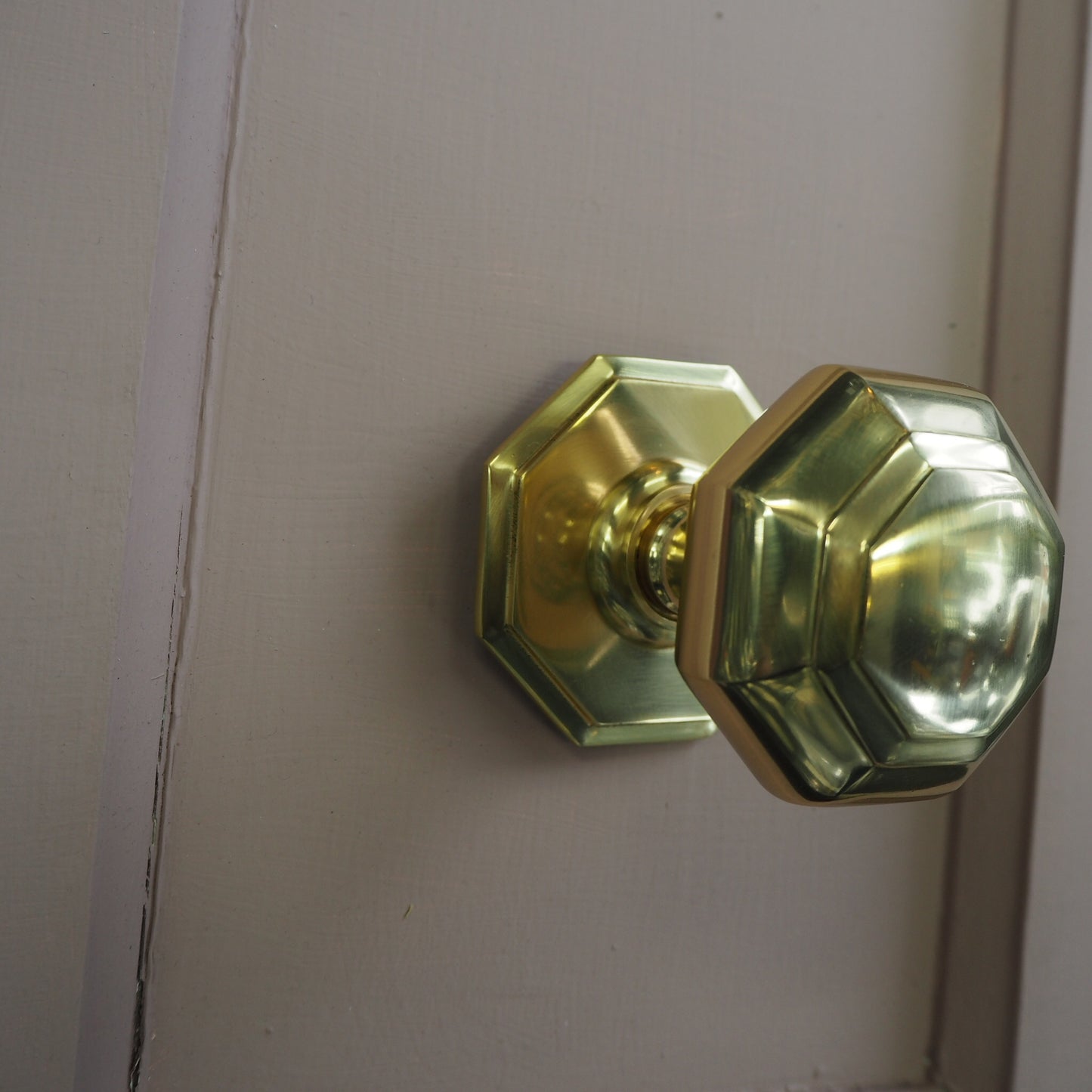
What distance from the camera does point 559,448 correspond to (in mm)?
242

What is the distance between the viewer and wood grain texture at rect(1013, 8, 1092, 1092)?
28 centimetres

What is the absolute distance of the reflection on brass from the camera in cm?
17

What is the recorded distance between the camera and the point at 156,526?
21 centimetres

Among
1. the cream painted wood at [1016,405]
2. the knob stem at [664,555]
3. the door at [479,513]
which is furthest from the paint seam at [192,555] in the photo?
the cream painted wood at [1016,405]

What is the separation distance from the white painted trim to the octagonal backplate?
71mm

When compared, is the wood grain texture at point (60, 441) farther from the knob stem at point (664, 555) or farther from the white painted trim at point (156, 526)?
the knob stem at point (664, 555)

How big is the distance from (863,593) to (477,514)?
4.2 inches

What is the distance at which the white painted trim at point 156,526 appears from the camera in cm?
21

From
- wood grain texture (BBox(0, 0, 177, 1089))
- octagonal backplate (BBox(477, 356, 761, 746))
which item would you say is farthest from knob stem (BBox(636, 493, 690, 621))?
wood grain texture (BBox(0, 0, 177, 1089))

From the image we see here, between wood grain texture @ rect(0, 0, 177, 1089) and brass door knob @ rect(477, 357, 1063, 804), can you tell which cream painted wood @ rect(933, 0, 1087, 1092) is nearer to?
brass door knob @ rect(477, 357, 1063, 804)

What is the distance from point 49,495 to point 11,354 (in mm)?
27

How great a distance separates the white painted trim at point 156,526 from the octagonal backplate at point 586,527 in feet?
0.23

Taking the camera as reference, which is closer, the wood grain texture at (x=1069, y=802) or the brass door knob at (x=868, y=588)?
the brass door knob at (x=868, y=588)

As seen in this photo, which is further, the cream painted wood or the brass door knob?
the cream painted wood
